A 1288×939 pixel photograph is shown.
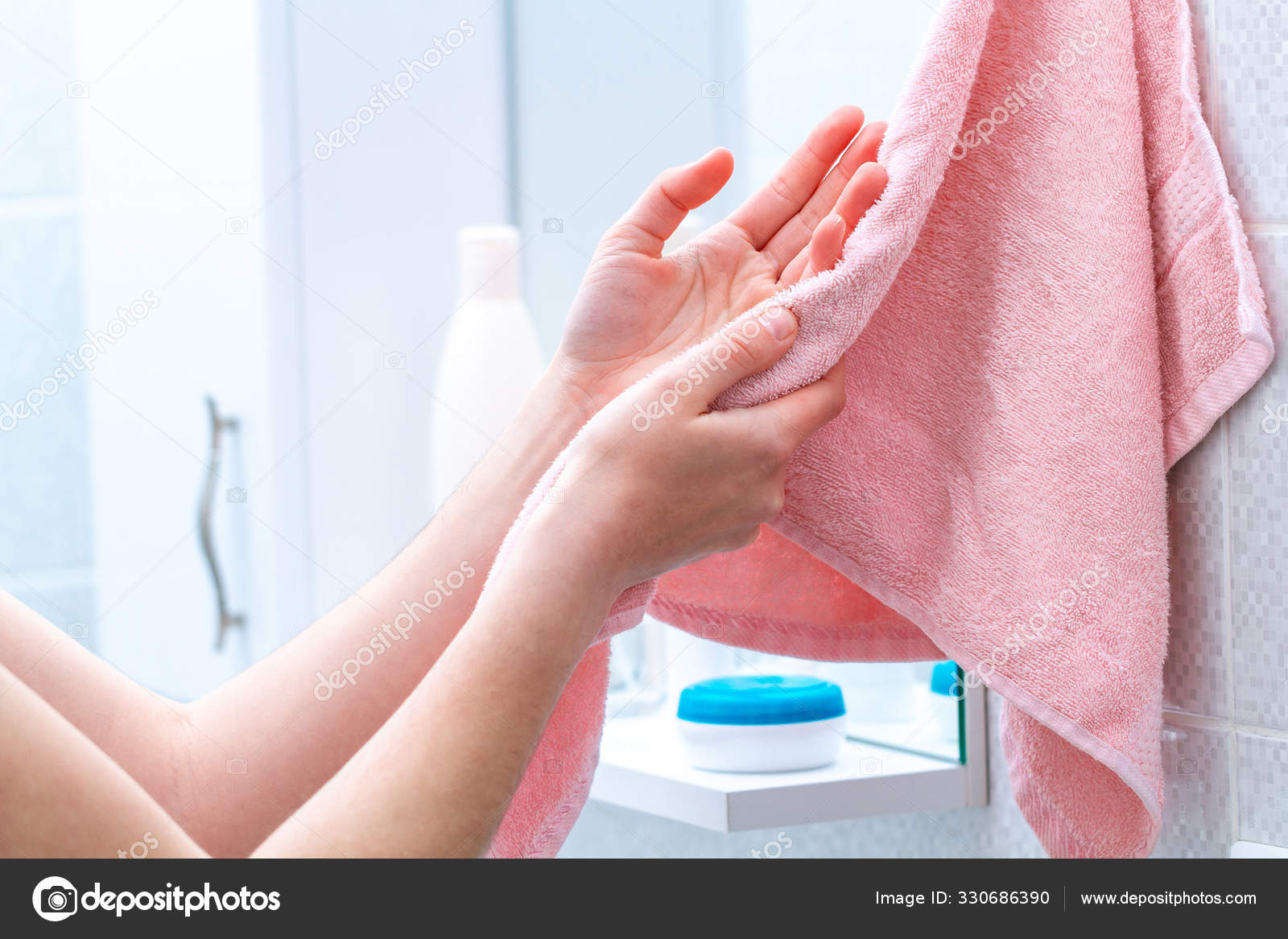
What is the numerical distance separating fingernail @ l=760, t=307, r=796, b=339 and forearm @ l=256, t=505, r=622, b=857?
129 mm

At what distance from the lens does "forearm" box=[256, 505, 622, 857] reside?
1.56 feet

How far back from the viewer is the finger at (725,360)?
547 millimetres

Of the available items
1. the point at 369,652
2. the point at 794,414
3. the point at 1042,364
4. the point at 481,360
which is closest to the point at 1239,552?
the point at 1042,364

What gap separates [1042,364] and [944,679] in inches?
11.8

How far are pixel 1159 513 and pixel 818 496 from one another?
17 cm

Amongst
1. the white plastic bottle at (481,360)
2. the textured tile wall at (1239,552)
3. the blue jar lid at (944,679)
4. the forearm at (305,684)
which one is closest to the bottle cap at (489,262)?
the white plastic bottle at (481,360)

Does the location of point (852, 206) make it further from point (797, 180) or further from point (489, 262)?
point (489, 262)

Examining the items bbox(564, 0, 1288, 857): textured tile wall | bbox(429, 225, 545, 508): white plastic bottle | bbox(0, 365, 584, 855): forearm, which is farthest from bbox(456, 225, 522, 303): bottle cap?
bbox(564, 0, 1288, 857): textured tile wall

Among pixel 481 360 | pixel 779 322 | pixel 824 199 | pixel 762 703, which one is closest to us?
pixel 779 322

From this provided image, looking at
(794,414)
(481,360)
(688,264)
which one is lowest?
(794,414)

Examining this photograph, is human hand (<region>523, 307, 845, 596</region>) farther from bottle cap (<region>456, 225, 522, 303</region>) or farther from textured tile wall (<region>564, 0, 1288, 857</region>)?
bottle cap (<region>456, 225, 522, 303</region>)

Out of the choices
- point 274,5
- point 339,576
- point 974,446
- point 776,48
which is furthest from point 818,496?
point 274,5

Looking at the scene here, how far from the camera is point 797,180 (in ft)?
2.15
